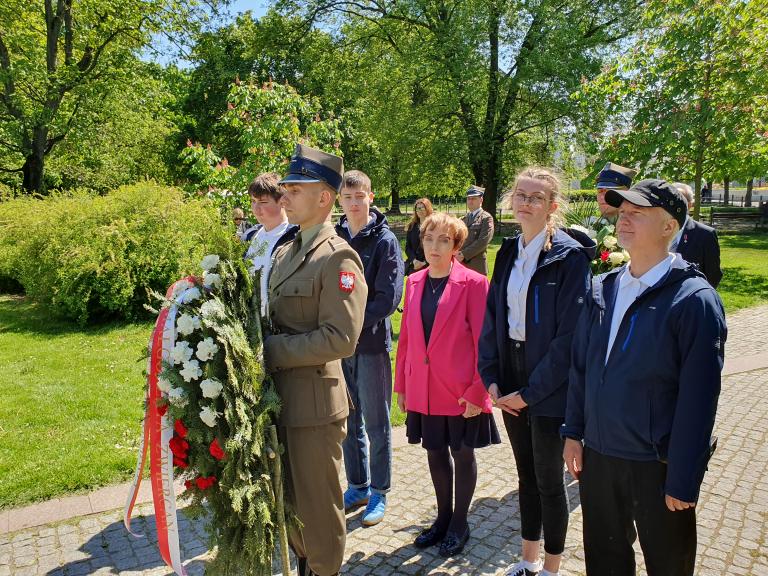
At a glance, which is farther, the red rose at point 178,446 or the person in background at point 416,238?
the person in background at point 416,238

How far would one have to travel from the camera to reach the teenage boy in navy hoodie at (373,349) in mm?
4113

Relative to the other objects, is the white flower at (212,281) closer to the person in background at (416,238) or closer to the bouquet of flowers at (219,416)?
the bouquet of flowers at (219,416)

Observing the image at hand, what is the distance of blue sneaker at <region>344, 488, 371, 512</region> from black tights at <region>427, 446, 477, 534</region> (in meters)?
0.70

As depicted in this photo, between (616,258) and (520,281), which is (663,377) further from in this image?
(616,258)

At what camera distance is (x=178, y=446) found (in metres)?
2.59

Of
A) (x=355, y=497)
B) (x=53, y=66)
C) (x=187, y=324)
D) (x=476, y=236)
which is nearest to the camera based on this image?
(x=187, y=324)

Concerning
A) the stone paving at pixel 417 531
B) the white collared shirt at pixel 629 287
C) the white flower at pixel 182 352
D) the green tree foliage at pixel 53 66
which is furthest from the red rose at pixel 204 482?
the green tree foliage at pixel 53 66

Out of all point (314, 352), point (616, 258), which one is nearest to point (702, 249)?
point (616, 258)

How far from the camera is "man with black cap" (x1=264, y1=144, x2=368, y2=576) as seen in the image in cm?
273

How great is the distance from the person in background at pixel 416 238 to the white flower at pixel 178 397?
5.51m

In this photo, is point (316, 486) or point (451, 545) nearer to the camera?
point (316, 486)

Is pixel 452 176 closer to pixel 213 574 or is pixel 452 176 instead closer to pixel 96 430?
pixel 96 430

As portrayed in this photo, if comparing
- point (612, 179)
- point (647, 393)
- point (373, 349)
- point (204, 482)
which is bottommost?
point (204, 482)

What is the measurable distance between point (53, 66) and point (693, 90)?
1989cm
